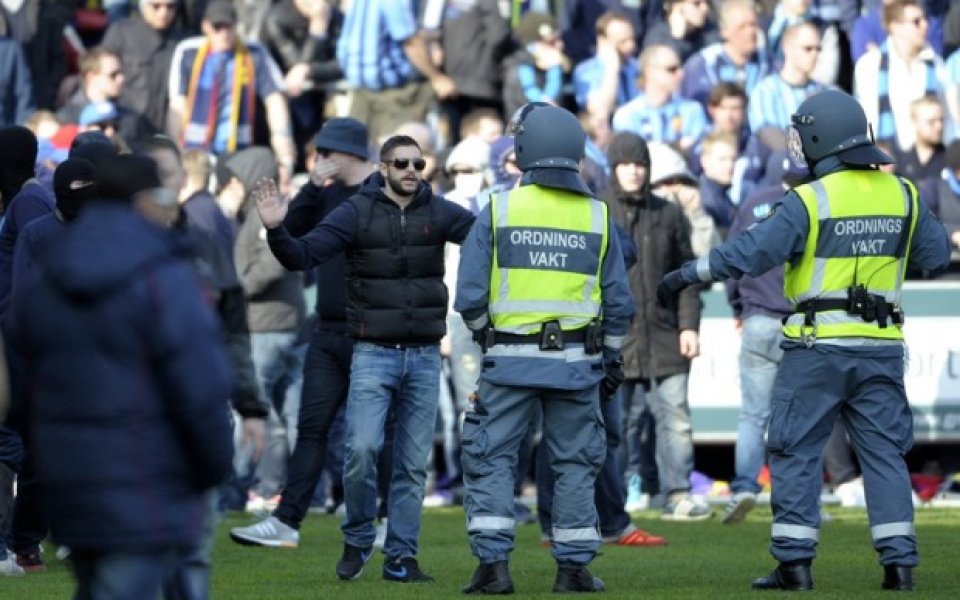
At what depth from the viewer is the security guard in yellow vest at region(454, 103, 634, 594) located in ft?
32.7

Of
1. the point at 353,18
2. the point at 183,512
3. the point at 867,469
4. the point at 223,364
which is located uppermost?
the point at 353,18

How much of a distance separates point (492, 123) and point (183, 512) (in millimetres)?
12119

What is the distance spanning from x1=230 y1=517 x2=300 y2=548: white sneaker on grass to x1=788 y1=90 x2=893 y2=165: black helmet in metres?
4.03

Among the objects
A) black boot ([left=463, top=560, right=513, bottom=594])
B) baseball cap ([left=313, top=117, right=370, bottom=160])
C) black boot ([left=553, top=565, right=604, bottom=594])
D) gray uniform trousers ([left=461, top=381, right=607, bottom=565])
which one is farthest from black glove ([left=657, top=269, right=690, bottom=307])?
baseball cap ([left=313, top=117, right=370, bottom=160])

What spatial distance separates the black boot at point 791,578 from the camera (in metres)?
10.2

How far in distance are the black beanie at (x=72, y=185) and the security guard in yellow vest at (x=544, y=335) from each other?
2.01m

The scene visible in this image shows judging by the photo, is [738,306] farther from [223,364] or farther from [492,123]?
[223,364]

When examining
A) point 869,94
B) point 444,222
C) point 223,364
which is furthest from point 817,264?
point 869,94

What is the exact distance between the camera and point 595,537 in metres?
10.1

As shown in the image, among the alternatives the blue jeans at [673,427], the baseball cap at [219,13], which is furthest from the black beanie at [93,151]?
the baseball cap at [219,13]

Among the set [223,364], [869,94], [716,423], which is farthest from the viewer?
[869,94]

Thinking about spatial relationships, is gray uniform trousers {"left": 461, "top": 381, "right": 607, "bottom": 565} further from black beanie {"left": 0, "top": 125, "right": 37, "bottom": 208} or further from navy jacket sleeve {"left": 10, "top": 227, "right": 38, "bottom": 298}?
black beanie {"left": 0, "top": 125, "right": 37, "bottom": 208}

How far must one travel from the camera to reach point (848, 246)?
33.4 feet

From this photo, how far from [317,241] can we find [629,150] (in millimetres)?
4314
